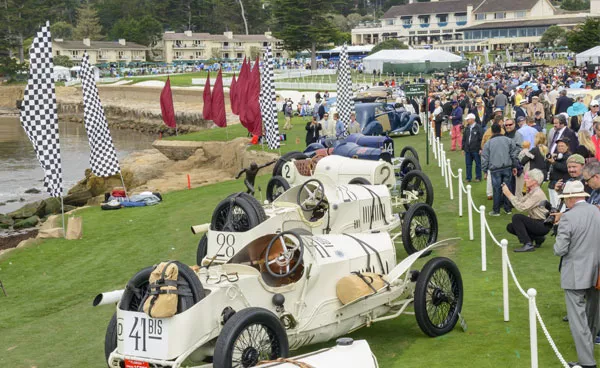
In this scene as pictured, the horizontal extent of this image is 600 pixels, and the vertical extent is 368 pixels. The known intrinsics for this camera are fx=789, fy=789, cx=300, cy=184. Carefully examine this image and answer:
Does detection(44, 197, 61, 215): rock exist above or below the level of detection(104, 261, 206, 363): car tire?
below

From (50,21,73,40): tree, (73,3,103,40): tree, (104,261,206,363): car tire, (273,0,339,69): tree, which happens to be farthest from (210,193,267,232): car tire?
(50,21,73,40): tree

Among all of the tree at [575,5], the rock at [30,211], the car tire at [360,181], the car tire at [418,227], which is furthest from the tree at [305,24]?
the car tire at [418,227]

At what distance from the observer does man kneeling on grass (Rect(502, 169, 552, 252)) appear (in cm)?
1305

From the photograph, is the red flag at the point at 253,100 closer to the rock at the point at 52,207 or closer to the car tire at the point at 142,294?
the rock at the point at 52,207

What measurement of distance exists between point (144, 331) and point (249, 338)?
1.09 m

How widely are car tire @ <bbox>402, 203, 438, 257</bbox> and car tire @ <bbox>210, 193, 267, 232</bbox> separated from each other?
11.0ft

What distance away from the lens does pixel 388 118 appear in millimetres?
34094

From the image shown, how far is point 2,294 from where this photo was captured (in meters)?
15.6

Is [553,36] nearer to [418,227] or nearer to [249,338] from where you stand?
[418,227]

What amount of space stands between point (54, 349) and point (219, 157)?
2603cm

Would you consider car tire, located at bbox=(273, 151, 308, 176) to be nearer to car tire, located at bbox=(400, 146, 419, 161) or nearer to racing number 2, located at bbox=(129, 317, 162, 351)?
car tire, located at bbox=(400, 146, 419, 161)

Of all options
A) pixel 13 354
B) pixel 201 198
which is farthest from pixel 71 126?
pixel 13 354

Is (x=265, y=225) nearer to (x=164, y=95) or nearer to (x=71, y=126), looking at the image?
(x=164, y=95)

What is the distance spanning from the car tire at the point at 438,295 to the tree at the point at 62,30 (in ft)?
472
